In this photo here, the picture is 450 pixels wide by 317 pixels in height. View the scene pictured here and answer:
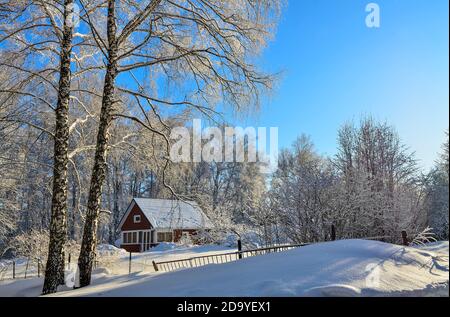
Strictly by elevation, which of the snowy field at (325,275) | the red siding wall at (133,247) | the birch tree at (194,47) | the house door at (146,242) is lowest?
the red siding wall at (133,247)

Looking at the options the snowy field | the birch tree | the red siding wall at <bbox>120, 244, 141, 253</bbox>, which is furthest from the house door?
the snowy field

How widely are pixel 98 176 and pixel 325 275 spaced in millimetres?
5610

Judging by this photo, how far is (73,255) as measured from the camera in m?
16.0

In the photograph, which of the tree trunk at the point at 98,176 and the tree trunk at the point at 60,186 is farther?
the tree trunk at the point at 98,176

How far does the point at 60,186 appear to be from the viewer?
28.3 feet

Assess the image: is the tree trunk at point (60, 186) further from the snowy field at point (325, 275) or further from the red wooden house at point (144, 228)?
the red wooden house at point (144, 228)

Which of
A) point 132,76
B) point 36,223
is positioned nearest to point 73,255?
point 132,76

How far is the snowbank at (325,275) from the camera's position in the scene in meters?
4.46

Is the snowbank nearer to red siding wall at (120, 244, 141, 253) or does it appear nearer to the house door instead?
the house door

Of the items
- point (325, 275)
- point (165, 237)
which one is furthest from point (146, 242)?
point (325, 275)

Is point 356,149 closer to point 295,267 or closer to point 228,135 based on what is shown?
point 228,135

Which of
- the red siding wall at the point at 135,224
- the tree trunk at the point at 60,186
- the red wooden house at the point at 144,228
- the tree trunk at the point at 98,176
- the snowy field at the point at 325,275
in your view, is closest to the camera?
the snowy field at the point at 325,275

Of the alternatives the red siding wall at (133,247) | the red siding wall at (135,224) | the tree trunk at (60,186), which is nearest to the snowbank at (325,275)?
the tree trunk at (60,186)

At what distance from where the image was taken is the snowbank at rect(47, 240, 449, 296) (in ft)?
14.6
